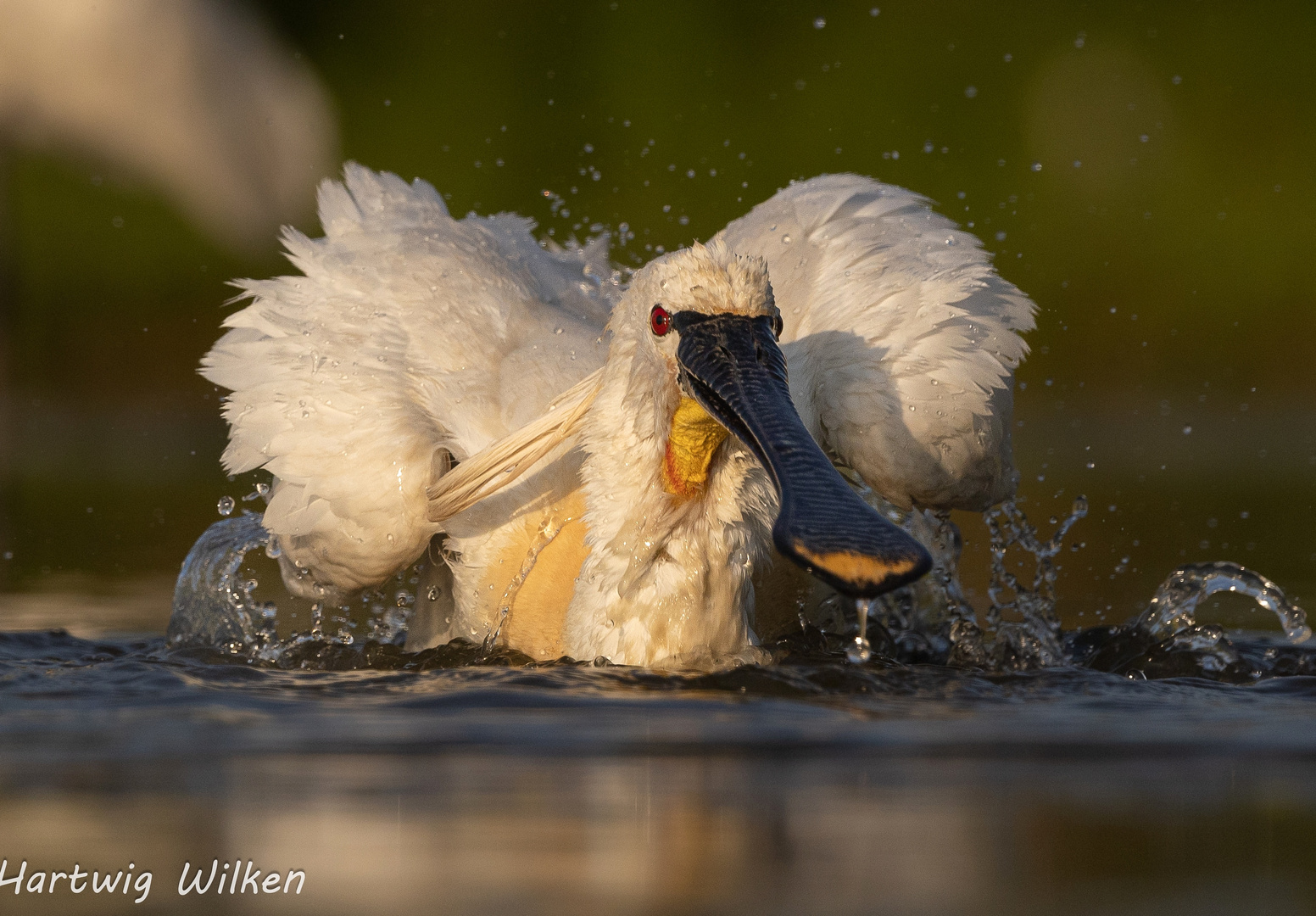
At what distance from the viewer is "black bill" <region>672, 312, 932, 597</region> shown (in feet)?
11.6

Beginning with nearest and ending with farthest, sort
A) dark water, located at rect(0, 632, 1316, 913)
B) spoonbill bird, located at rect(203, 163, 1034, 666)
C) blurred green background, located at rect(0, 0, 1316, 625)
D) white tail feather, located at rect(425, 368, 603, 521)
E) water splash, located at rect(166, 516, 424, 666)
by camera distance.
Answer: dark water, located at rect(0, 632, 1316, 913) → spoonbill bird, located at rect(203, 163, 1034, 666) → white tail feather, located at rect(425, 368, 603, 521) → water splash, located at rect(166, 516, 424, 666) → blurred green background, located at rect(0, 0, 1316, 625)

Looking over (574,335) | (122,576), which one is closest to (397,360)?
(574,335)

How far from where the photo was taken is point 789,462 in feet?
12.5

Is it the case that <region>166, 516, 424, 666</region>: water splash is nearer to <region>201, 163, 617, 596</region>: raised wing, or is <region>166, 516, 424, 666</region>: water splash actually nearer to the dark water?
<region>201, 163, 617, 596</region>: raised wing

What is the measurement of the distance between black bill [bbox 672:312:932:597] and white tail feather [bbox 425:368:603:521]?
0.44 m

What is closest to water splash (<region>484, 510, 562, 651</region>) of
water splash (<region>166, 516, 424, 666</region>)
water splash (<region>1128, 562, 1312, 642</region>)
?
water splash (<region>166, 516, 424, 666</region>)

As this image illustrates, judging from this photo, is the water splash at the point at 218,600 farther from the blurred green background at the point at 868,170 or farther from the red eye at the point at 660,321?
the blurred green background at the point at 868,170

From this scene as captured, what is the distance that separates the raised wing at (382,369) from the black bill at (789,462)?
105cm

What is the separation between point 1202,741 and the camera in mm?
3422

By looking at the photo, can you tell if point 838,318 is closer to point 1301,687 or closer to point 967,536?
point 1301,687

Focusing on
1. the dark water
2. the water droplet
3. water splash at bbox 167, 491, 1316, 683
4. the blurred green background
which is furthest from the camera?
the blurred green background

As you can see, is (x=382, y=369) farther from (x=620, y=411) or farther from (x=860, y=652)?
(x=860, y=652)

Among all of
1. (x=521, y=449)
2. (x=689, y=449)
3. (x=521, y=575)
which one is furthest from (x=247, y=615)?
(x=689, y=449)

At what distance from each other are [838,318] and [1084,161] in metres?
9.91
